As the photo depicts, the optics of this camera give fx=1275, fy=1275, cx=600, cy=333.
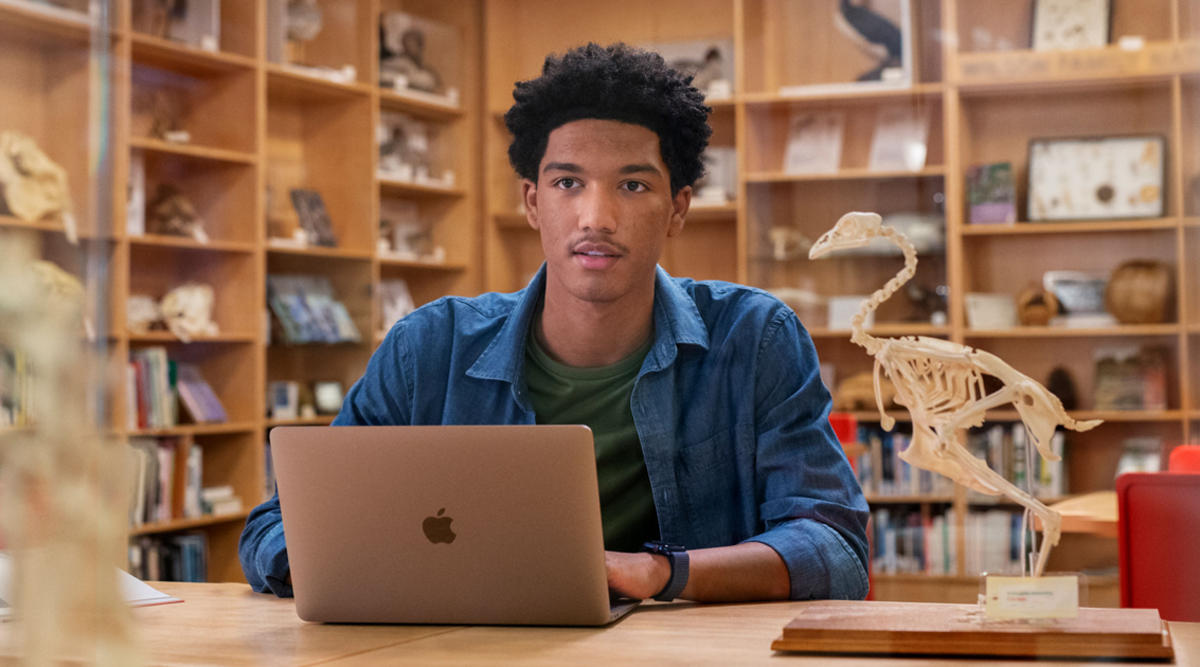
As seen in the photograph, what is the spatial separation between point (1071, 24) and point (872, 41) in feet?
2.27

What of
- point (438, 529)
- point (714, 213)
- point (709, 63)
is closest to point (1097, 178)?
point (714, 213)

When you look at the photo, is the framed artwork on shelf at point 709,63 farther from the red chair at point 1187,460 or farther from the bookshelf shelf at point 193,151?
the red chair at point 1187,460

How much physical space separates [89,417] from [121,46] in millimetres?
3811

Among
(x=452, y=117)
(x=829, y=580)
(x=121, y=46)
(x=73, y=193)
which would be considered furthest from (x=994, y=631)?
(x=452, y=117)

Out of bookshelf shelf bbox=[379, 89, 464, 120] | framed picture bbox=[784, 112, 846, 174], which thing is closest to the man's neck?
framed picture bbox=[784, 112, 846, 174]

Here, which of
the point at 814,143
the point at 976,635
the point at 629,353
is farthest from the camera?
the point at 814,143

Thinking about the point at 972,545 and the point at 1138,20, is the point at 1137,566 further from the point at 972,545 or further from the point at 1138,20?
the point at 1138,20

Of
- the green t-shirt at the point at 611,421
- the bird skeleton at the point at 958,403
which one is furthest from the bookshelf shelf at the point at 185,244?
the bird skeleton at the point at 958,403

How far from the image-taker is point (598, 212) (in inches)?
66.8

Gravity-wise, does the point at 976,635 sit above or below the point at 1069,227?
below

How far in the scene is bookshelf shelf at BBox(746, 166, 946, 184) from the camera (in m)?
4.64

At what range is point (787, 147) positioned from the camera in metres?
4.84

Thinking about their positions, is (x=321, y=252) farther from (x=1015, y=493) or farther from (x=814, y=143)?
(x=1015, y=493)

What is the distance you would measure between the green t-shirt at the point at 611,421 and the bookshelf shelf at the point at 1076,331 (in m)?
3.08
